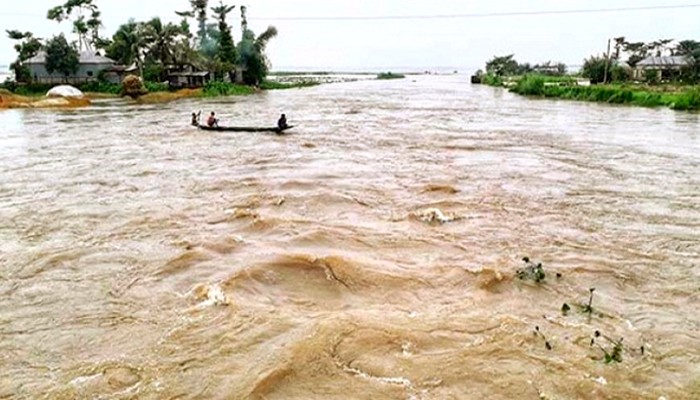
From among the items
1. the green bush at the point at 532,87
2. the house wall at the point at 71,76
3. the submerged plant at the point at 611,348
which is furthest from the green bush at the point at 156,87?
the submerged plant at the point at 611,348

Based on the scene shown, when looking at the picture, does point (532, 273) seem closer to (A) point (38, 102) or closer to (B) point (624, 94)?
(B) point (624, 94)

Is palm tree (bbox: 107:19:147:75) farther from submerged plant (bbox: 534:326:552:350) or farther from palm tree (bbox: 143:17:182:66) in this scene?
submerged plant (bbox: 534:326:552:350)

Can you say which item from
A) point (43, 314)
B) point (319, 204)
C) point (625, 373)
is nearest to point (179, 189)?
point (319, 204)

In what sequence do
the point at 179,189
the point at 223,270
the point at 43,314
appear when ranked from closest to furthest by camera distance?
1. the point at 43,314
2. the point at 223,270
3. the point at 179,189

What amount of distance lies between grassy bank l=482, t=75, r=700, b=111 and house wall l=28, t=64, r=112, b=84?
39.0 m

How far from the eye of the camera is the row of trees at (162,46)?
5103cm

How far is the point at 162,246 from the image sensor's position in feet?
30.2

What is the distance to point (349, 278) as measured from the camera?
783 cm

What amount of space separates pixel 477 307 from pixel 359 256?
2.30 m

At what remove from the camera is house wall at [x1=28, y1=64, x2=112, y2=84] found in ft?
172

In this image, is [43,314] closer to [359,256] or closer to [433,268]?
[359,256]

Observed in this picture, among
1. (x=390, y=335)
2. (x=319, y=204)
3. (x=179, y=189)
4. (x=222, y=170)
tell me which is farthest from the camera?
(x=222, y=170)

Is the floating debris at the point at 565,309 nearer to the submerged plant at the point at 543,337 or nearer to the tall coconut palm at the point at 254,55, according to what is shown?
the submerged plant at the point at 543,337

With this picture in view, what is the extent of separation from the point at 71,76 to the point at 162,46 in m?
8.77
